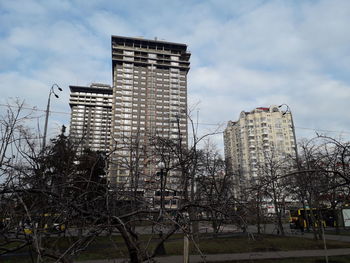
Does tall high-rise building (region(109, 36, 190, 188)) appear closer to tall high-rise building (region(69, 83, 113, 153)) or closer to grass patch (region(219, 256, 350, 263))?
tall high-rise building (region(69, 83, 113, 153))

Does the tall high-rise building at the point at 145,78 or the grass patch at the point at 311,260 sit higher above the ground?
the tall high-rise building at the point at 145,78

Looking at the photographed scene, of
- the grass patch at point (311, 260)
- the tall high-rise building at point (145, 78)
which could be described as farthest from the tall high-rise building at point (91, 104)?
the grass patch at point (311, 260)

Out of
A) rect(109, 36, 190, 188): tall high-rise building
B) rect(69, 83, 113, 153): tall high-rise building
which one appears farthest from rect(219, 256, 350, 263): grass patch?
rect(69, 83, 113, 153): tall high-rise building

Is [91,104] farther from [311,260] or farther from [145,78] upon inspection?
[311,260]

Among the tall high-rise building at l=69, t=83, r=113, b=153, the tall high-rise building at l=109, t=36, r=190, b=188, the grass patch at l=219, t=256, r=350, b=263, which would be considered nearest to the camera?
the grass patch at l=219, t=256, r=350, b=263

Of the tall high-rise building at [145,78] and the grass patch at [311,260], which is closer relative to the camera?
the grass patch at [311,260]

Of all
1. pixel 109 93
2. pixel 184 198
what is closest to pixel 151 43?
pixel 109 93

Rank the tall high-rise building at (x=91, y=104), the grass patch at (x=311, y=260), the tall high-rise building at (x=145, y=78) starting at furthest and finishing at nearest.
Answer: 1. the tall high-rise building at (x=91, y=104)
2. the tall high-rise building at (x=145, y=78)
3. the grass patch at (x=311, y=260)

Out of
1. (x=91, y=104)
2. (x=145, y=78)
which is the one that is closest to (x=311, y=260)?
(x=145, y=78)

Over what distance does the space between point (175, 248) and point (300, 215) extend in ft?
66.6

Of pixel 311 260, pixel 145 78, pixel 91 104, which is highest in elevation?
pixel 91 104

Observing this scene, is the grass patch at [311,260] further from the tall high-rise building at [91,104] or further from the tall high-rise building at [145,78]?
the tall high-rise building at [91,104]

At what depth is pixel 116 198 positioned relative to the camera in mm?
4270

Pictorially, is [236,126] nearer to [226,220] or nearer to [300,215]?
[300,215]
